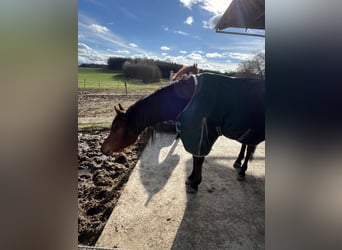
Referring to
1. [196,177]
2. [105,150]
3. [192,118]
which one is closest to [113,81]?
[105,150]

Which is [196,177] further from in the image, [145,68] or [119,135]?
[145,68]

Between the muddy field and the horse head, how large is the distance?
19 cm

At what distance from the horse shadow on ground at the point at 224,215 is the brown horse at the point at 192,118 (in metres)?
0.14

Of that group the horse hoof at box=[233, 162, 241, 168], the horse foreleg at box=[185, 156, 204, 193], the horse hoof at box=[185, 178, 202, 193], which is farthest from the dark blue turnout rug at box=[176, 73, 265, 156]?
the horse hoof at box=[233, 162, 241, 168]

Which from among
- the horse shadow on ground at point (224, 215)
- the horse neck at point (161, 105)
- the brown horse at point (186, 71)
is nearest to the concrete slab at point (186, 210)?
the horse shadow on ground at point (224, 215)

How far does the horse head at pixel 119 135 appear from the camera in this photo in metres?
1.49

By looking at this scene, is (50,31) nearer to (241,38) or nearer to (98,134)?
(241,38)

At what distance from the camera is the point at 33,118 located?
18.8 inches

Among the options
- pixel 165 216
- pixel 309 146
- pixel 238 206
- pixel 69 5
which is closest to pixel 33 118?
pixel 69 5

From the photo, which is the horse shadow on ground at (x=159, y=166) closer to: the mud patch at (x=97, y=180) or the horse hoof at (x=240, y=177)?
the mud patch at (x=97, y=180)

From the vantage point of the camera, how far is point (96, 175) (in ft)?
5.33

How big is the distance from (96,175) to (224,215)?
1039mm

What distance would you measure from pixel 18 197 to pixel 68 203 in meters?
0.13

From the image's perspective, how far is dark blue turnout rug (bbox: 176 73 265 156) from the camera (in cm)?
137
